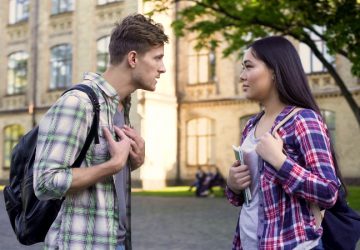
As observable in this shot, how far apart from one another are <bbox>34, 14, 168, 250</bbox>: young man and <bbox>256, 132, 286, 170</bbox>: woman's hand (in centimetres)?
53

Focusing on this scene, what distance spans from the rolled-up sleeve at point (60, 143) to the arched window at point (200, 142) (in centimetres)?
2505

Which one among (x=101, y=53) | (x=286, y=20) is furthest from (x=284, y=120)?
(x=101, y=53)

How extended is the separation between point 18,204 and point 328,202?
1.27 meters

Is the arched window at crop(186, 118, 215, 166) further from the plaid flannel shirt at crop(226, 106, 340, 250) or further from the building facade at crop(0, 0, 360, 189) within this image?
the plaid flannel shirt at crop(226, 106, 340, 250)

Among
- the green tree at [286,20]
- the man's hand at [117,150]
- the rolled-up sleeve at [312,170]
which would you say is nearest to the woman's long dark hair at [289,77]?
the rolled-up sleeve at [312,170]

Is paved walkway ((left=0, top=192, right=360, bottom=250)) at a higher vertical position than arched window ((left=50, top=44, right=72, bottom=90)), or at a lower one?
lower

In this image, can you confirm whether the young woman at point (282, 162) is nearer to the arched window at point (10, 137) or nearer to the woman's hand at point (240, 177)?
the woman's hand at point (240, 177)

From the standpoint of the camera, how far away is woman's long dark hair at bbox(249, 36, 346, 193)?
99.1 inches

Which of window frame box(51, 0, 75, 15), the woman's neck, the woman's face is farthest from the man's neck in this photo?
window frame box(51, 0, 75, 15)

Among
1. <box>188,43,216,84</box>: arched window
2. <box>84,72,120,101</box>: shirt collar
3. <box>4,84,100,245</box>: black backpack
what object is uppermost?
<box>188,43,216,84</box>: arched window

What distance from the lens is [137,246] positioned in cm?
788

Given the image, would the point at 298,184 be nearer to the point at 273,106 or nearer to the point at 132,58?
the point at 273,106

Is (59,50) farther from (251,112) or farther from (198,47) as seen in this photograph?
(198,47)

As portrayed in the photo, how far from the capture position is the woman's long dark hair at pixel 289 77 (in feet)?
8.26
